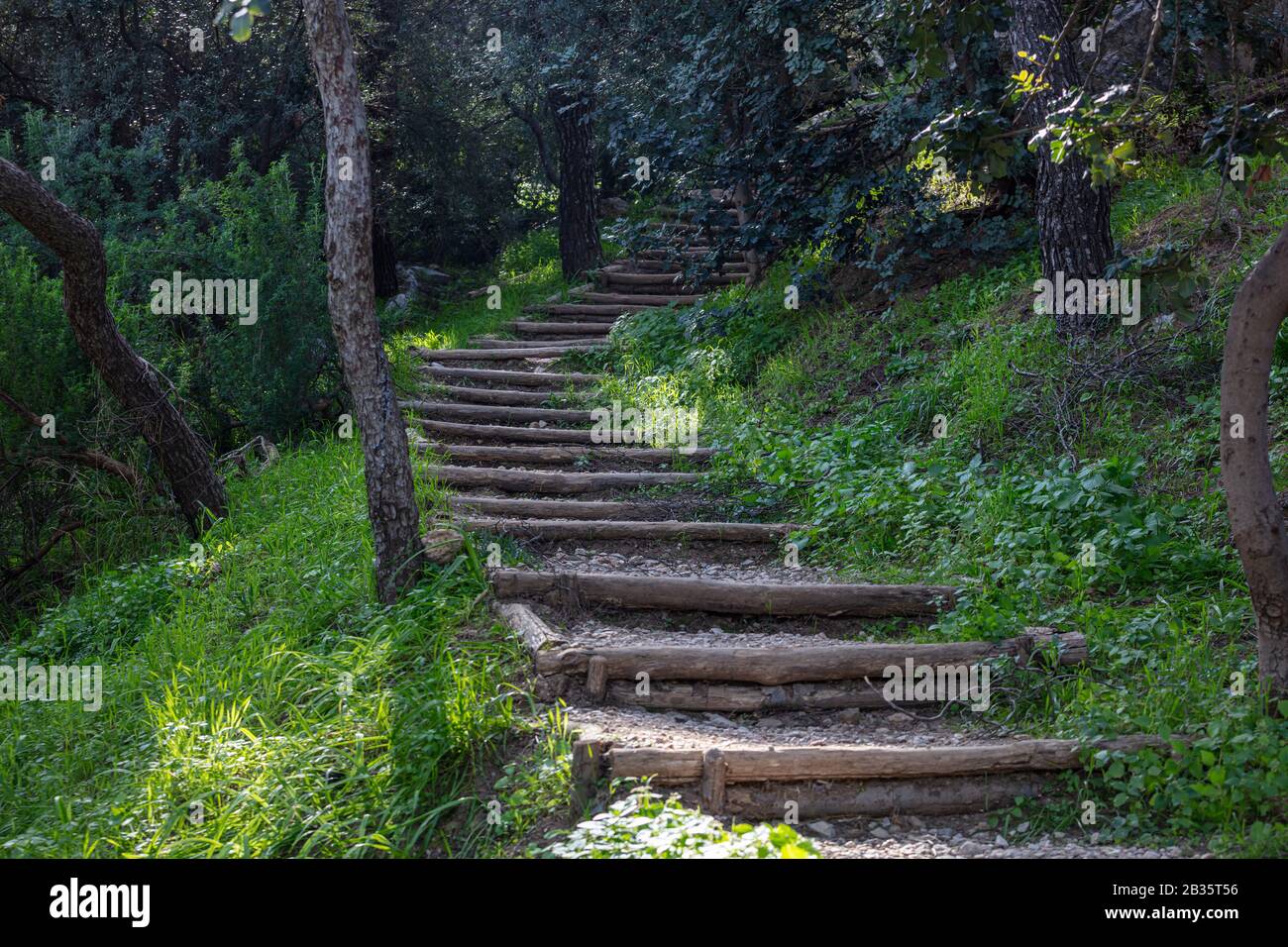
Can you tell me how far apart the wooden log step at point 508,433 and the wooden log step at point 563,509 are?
5.78ft

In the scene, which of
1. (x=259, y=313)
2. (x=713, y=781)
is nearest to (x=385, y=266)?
(x=259, y=313)

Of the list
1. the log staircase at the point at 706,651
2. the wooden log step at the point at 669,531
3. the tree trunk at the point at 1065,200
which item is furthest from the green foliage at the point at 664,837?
the tree trunk at the point at 1065,200

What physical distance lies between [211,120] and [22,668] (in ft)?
27.5

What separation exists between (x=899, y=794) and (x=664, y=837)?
1.21m

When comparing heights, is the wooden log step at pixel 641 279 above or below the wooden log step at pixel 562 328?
above

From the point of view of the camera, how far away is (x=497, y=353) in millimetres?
11539

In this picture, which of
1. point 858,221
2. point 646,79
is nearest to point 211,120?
point 646,79

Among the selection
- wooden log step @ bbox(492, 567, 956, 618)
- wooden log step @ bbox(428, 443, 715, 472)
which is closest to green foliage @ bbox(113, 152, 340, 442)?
wooden log step @ bbox(428, 443, 715, 472)

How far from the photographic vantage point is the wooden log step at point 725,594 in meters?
5.88

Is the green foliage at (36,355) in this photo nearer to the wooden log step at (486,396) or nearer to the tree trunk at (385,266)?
the wooden log step at (486,396)

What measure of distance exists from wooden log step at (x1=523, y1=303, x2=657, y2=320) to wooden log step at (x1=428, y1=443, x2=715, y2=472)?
4553 mm

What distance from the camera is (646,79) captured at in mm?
11227

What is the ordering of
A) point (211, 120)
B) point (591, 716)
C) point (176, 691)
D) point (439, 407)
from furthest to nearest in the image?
point (211, 120)
point (439, 407)
point (176, 691)
point (591, 716)

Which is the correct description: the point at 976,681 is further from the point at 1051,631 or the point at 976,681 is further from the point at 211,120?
the point at 211,120
